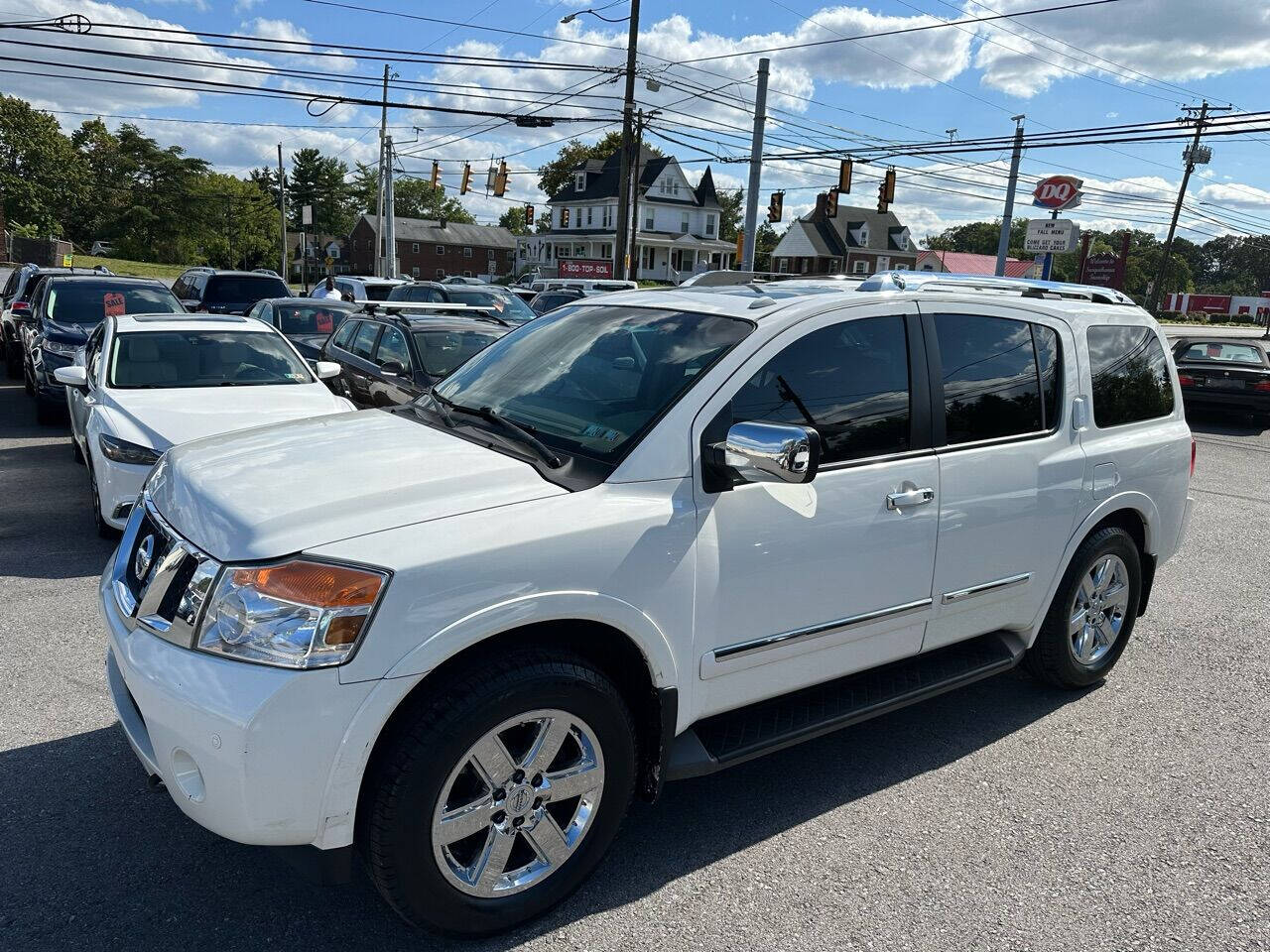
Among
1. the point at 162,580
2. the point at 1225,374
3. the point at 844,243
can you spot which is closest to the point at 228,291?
the point at 162,580

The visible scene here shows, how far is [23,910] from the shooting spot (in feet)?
8.71

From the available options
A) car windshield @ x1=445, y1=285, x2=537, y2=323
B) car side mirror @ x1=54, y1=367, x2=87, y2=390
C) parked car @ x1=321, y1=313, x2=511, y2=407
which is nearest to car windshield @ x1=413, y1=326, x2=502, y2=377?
parked car @ x1=321, y1=313, x2=511, y2=407

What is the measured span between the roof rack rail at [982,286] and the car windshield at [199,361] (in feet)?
18.0

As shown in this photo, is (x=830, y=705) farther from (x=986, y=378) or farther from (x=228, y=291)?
(x=228, y=291)

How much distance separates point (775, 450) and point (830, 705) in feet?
3.84

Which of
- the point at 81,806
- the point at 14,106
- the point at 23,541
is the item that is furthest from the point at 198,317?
the point at 14,106

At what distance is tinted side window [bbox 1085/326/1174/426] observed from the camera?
4266mm

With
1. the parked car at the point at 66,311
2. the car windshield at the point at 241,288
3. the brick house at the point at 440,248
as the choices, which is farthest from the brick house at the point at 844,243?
the parked car at the point at 66,311

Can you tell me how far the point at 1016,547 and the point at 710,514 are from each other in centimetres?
168

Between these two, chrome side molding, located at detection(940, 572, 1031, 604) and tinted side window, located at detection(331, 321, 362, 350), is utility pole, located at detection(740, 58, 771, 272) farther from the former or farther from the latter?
chrome side molding, located at detection(940, 572, 1031, 604)

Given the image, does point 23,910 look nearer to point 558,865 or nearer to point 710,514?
point 558,865

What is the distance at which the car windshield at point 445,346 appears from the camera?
8.97 meters

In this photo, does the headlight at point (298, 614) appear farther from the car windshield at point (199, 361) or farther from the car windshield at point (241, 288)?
the car windshield at point (241, 288)

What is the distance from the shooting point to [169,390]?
7.11 m
